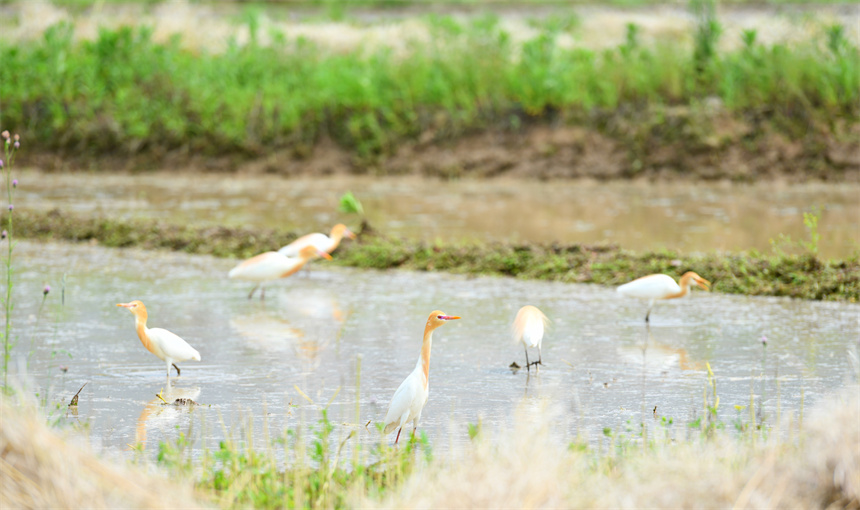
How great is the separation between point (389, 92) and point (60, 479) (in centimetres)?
1658

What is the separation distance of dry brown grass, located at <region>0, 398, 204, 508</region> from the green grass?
A: 1503 centimetres

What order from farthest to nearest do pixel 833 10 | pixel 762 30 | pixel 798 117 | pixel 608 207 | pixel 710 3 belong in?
pixel 833 10
pixel 762 30
pixel 710 3
pixel 798 117
pixel 608 207

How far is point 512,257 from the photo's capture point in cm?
1031

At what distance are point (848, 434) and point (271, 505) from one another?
2.22m

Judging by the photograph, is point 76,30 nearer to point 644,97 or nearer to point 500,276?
point 644,97

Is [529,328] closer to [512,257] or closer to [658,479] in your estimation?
[658,479]

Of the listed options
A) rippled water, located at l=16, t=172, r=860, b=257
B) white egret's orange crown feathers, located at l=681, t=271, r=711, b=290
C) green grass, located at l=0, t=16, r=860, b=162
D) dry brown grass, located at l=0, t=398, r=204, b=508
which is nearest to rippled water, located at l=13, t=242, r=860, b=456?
white egret's orange crown feathers, located at l=681, t=271, r=711, b=290

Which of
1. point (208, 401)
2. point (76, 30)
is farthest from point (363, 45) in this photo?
point (208, 401)

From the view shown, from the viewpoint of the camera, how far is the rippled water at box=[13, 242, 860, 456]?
18.9 feet

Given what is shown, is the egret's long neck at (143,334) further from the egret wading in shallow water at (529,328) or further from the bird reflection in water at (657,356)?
the bird reflection in water at (657,356)

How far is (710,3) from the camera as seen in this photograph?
19.2 metres

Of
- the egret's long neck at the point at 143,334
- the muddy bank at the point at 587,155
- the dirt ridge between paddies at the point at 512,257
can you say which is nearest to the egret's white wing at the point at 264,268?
the dirt ridge between paddies at the point at 512,257

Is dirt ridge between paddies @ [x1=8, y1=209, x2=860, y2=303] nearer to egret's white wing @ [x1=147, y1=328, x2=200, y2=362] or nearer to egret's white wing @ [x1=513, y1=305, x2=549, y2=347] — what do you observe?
egret's white wing @ [x1=513, y1=305, x2=549, y2=347]

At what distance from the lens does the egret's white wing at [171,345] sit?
20.6 ft
